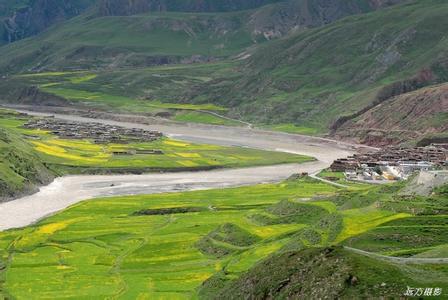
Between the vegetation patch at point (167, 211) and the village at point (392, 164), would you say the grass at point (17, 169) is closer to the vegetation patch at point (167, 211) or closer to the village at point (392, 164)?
the vegetation patch at point (167, 211)

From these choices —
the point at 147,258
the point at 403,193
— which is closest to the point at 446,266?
the point at 403,193

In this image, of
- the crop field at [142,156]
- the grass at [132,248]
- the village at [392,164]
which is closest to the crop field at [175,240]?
the grass at [132,248]

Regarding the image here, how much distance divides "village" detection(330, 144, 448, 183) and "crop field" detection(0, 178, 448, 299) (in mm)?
18499

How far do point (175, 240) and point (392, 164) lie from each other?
67.8 metres

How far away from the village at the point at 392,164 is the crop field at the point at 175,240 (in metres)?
18.5

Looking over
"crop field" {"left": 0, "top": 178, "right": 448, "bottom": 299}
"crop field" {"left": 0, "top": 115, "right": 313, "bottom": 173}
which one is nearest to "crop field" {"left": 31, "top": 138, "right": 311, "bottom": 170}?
"crop field" {"left": 0, "top": 115, "right": 313, "bottom": 173}

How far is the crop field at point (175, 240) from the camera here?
52.3 metres

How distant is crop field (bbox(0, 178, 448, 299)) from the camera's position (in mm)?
52344

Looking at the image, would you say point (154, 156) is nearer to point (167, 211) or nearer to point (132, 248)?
point (167, 211)

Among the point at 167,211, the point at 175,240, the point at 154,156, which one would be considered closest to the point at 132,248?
the point at 175,240

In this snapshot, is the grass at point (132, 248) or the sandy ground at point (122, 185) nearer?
the grass at point (132, 248)

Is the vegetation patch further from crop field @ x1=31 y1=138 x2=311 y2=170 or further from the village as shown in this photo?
crop field @ x1=31 y1=138 x2=311 y2=170

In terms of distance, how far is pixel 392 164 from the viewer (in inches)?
5187

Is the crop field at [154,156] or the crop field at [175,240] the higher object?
the crop field at [175,240]
